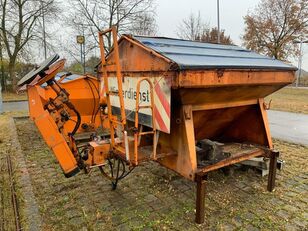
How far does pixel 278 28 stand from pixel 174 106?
24.0 m

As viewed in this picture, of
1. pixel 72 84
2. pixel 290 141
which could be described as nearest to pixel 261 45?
pixel 290 141

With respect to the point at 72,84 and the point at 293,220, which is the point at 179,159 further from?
the point at 72,84

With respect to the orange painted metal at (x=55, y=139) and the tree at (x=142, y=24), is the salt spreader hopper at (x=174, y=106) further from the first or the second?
the tree at (x=142, y=24)

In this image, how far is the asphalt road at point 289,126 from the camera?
6.76 m

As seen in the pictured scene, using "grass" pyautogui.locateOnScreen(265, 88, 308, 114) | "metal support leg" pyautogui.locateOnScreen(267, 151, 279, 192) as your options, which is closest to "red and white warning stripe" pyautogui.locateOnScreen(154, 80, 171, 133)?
"metal support leg" pyautogui.locateOnScreen(267, 151, 279, 192)

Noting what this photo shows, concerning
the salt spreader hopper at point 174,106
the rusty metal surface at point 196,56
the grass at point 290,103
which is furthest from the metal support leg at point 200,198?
the grass at point 290,103

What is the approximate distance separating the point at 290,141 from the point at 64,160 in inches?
206

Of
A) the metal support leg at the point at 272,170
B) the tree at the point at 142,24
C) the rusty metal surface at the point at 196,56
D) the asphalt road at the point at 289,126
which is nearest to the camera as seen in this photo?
the rusty metal surface at the point at 196,56

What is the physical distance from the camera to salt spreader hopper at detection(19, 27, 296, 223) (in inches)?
108

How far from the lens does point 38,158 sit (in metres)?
5.11

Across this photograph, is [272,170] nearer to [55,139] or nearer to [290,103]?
[55,139]

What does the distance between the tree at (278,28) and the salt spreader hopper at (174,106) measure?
21.8m

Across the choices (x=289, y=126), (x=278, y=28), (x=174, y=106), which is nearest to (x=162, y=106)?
(x=174, y=106)

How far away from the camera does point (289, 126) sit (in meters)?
8.18
